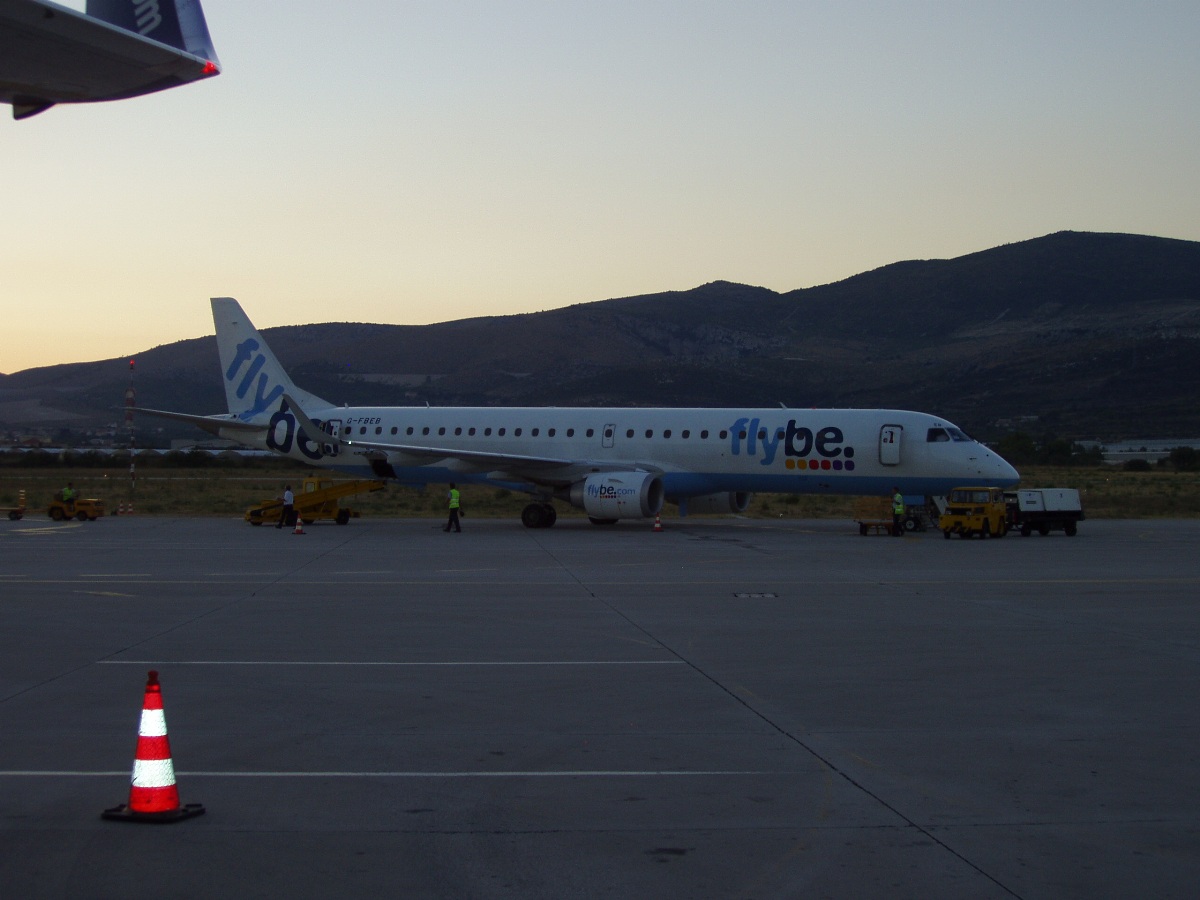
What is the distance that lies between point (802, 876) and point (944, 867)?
2.36 ft

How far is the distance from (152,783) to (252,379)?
34993 millimetres

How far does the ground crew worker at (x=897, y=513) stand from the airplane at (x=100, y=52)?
26.7m

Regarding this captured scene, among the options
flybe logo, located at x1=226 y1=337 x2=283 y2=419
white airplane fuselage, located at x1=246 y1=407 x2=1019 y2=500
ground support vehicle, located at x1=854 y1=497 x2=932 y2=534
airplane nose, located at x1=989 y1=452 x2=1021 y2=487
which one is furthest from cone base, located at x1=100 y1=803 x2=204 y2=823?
flybe logo, located at x1=226 y1=337 x2=283 y2=419

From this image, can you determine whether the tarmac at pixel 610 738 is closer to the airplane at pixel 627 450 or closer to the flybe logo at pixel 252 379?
the airplane at pixel 627 450

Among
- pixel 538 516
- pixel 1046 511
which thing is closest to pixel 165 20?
pixel 538 516

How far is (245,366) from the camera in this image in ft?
133

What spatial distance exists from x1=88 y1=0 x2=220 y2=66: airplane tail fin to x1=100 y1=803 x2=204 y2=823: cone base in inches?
166

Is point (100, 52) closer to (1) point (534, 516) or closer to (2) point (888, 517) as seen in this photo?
(2) point (888, 517)

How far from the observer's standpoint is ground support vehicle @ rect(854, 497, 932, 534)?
106 ft

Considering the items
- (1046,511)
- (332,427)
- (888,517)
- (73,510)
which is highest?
(332,427)

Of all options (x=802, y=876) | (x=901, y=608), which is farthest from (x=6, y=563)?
(x=802, y=876)

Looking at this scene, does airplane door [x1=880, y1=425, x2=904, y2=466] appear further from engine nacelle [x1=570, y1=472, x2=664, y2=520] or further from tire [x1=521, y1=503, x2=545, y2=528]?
tire [x1=521, y1=503, x2=545, y2=528]

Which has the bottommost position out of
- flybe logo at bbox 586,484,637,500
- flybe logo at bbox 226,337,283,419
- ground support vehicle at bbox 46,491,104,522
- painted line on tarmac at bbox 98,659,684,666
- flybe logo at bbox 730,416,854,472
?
ground support vehicle at bbox 46,491,104,522

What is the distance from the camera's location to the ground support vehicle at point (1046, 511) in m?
32.2
